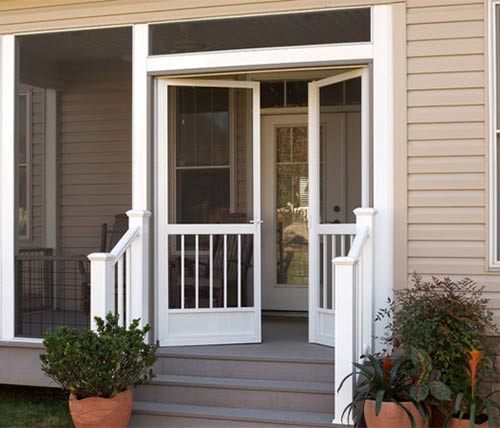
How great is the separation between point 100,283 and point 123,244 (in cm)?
36

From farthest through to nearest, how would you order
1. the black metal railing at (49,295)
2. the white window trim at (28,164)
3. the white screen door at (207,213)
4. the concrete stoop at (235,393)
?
the white window trim at (28,164) < the black metal railing at (49,295) < the white screen door at (207,213) < the concrete stoop at (235,393)

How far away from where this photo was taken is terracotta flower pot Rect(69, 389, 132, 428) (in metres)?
4.20

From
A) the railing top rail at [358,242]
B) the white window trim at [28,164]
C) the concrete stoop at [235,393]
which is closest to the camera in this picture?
the railing top rail at [358,242]

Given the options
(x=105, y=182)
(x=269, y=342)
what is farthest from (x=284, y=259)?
(x=105, y=182)

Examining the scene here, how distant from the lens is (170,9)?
5.20 metres

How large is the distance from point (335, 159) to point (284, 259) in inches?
44.2

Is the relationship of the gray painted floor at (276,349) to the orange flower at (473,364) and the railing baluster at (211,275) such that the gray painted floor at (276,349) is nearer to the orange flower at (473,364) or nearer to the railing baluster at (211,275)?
the railing baluster at (211,275)

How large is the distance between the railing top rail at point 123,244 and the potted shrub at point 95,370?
0.60 m

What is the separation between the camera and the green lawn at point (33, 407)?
511 centimetres

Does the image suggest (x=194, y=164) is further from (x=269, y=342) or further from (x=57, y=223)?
(x=57, y=223)

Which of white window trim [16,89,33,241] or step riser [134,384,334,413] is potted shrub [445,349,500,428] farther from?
white window trim [16,89,33,241]

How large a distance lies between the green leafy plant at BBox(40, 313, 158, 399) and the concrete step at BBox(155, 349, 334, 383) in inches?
24.8

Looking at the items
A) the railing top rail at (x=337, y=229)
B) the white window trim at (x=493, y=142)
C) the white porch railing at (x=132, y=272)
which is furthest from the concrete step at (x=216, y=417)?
the white window trim at (x=493, y=142)

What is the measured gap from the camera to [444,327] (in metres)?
4.11
